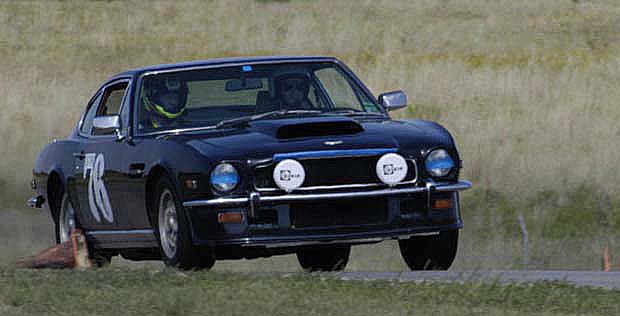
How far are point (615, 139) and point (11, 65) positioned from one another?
1461cm

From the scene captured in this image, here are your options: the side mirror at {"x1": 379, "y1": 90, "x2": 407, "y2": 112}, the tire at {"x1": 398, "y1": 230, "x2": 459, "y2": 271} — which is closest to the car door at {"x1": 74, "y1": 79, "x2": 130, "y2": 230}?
the side mirror at {"x1": 379, "y1": 90, "x2": 407, "y2": 112}

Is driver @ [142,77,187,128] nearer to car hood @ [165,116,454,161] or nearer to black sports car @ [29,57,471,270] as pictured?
black sports car @ [29,57,471,270]

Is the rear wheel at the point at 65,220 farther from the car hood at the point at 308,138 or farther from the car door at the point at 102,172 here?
the car hood at the point at 308,138

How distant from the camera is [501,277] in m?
10.1

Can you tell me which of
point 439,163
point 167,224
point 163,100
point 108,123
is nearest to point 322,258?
point 163,100

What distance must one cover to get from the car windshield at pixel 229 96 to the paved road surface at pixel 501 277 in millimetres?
1634

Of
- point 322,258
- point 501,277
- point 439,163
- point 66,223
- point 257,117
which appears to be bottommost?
point 322,258

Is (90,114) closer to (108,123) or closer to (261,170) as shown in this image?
(108,123)

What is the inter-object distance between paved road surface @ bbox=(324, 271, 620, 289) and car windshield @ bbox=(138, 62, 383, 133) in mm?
1634

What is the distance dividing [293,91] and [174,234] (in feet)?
5.74

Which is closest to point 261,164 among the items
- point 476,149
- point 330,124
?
point 330,124

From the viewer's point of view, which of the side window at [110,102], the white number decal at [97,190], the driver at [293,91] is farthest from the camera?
the side window at [110,102]

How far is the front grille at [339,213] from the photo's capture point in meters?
10.1

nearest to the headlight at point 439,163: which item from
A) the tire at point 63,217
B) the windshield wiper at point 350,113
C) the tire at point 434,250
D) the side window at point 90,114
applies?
the tire at point 434,250
